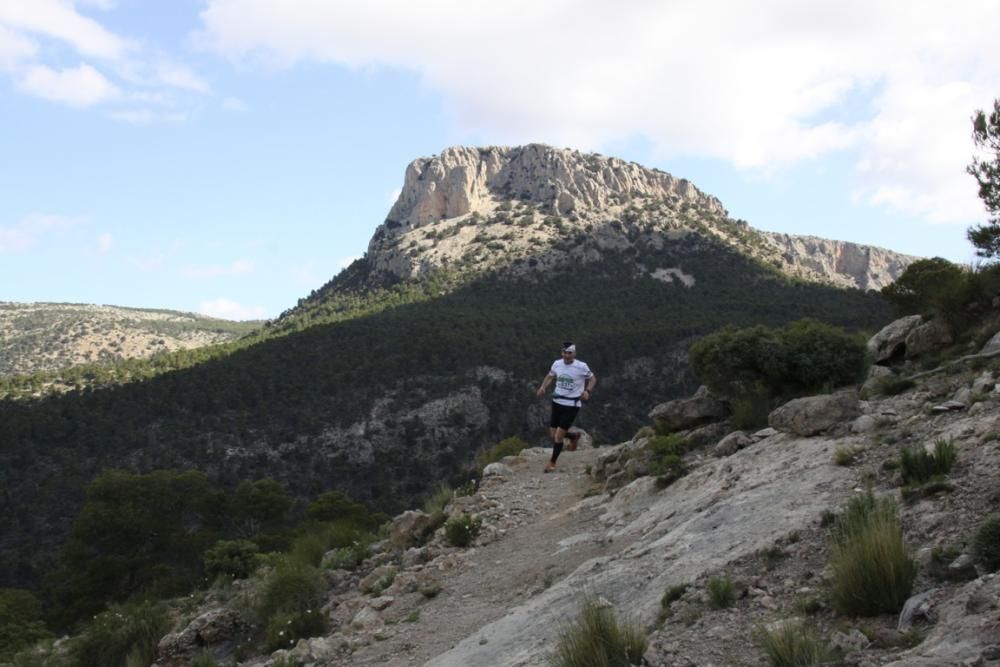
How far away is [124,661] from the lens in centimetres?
977

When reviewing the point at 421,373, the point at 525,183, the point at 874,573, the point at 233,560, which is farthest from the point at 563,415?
the point at 525,183

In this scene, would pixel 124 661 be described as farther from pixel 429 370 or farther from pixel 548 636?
pixel 429 370

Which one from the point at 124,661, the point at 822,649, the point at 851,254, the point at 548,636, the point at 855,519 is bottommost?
the point at 124,661

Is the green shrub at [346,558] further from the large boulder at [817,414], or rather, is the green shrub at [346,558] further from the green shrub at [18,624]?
the green shrub at [18,624]

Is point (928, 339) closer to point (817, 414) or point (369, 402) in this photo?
point (817, 414)

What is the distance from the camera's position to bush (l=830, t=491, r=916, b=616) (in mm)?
4250

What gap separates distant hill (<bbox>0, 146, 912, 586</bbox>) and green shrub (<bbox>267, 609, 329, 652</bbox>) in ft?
125

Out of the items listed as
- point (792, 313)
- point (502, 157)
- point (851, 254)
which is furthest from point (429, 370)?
point (851, 254)

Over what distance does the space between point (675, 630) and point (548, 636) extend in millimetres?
1155

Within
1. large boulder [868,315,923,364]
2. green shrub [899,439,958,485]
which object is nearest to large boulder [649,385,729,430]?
large boulder [868,315,923,364]

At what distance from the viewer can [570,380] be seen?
12.0 meters

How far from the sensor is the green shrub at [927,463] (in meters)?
5.97

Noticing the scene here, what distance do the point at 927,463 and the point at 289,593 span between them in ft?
24.5

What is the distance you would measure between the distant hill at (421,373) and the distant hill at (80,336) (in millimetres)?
32712
